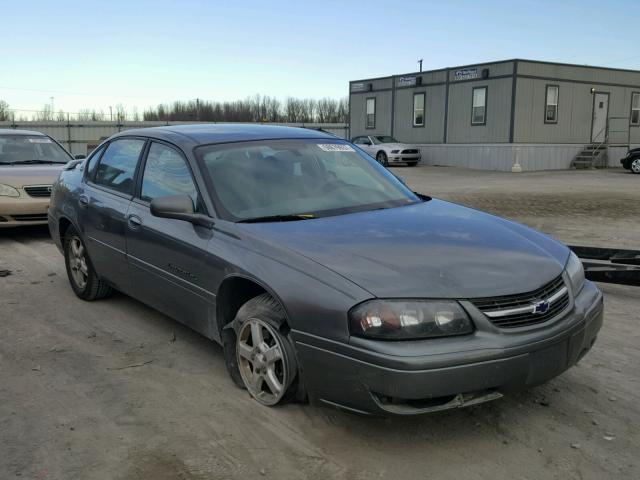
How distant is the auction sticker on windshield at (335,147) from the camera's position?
4.58 m

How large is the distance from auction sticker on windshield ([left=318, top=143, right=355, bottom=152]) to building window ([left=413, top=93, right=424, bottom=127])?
1043 inches

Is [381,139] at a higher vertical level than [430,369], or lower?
higher

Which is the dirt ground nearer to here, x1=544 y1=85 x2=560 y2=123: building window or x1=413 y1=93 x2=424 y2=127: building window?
x1=544 y1=85 x2=560 y2=123: building window

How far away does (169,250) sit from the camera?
4023 mm

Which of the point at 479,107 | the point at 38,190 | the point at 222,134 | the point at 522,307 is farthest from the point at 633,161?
the point at 522,307

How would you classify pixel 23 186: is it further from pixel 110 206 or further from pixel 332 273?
pixel 332 273

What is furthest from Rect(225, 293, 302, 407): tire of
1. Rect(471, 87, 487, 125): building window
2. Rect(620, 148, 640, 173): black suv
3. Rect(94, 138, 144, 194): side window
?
Rect(471, 87, 487, 125): building window

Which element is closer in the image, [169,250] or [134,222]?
[169,250]

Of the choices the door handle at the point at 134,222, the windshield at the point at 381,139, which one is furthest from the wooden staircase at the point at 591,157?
the door handle at the point at 134,222

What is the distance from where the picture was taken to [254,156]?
13.8 ft

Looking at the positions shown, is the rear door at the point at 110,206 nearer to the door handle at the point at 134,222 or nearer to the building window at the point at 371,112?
the door handle at the point at 134,222

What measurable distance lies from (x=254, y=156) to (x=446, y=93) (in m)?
26.1

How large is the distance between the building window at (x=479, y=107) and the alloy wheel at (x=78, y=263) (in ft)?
78.2

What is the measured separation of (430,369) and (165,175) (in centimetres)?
256
